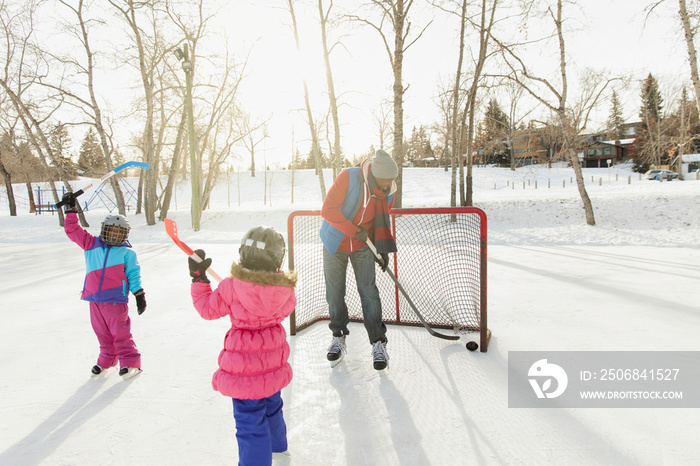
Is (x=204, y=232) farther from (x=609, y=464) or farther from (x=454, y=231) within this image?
(x=609, y=464)

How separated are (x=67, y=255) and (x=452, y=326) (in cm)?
923

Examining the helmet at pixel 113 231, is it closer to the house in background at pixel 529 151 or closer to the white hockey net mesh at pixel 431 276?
the white hockey net mesh at pixel 431 276

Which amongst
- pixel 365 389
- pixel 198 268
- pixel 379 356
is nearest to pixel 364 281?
pixel 379 356

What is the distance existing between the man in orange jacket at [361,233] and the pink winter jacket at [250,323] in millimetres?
1027

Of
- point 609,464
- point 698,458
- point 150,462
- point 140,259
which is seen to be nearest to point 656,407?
point 698,458

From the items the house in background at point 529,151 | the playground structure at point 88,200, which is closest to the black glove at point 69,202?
the playground structure at point 88,200

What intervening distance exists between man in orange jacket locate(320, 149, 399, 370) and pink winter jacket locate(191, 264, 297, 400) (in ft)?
3.37

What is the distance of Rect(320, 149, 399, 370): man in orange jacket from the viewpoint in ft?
8.77

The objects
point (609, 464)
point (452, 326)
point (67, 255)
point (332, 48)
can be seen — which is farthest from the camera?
point (332, 48)

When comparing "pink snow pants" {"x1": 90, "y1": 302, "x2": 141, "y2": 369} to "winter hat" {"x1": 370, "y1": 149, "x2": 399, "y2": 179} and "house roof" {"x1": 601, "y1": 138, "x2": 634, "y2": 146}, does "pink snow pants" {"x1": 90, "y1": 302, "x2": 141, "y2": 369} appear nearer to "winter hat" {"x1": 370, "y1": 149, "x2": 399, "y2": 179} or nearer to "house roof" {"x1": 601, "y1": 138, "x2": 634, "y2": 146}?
"winter hat" {"x1": 370, "y1": 149, "x2": 399, "y2": 179}

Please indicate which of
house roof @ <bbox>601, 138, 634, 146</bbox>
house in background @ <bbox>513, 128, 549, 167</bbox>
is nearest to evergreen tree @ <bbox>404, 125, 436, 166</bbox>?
house in background @ <bbox>513, 128, 549, 167</bbox>

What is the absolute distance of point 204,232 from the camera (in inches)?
558

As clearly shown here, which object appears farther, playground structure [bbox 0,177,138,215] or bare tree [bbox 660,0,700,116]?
playground structure [bbox 0,177,138,215]

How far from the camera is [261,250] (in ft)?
5.60
